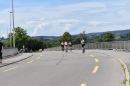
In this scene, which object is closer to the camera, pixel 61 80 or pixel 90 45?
pixel 61 80

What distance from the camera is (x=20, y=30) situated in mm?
148750

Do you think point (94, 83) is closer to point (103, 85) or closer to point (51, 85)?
point (103, 85)

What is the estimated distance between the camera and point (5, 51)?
107ft

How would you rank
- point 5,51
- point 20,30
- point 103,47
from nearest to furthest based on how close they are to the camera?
point 5,51, point 103,47, point 20,30

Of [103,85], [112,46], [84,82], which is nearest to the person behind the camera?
[103,85]

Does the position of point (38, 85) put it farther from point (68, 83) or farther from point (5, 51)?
point (5, 51)

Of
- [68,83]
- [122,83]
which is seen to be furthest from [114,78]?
[68,83]

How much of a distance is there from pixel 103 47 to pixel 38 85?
122 ft

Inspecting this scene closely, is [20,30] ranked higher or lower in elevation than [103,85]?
higher

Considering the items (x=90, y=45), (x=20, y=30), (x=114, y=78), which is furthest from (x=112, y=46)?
(x=20, y=30)

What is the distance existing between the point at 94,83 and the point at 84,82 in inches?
18.8

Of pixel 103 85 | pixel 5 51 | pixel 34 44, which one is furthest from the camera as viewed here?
pixel 34 44

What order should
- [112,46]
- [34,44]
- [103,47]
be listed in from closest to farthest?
[112,46] → [103,47] → [34,44]

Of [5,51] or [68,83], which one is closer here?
[68,83]
